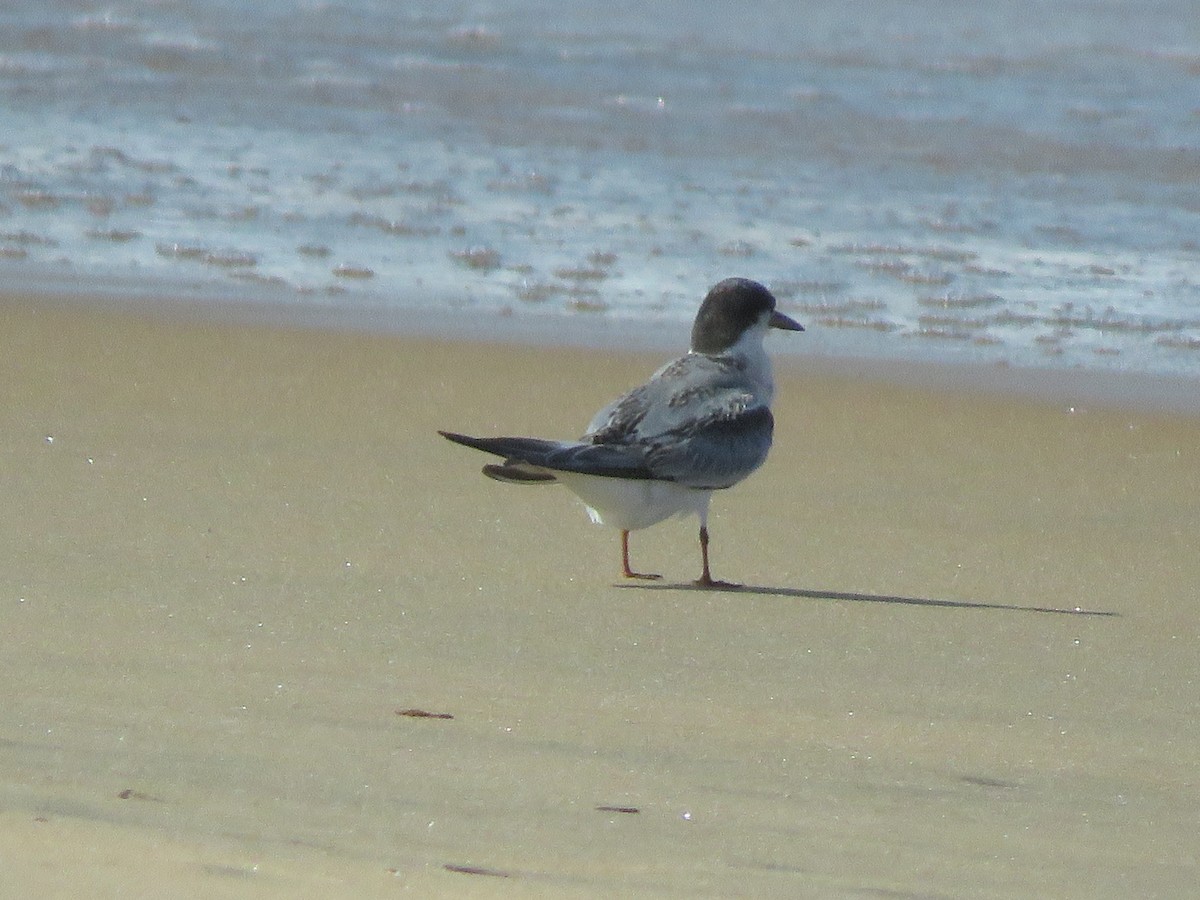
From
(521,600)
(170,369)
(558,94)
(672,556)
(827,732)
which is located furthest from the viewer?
(558,94)

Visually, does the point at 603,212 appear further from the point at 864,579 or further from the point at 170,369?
the point at 864,579

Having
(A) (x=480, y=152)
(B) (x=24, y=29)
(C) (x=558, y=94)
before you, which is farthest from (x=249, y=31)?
(A) (x=480, y=152)

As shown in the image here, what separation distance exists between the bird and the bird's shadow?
72mm

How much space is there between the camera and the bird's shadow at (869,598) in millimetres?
4578

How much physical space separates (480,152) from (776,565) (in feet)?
22.4

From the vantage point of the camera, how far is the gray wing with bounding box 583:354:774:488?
4.88m

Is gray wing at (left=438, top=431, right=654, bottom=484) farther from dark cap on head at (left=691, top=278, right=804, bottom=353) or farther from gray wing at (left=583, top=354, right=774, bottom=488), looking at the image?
dark cap on head at (left=691, top=278, right=804, bottom=353)

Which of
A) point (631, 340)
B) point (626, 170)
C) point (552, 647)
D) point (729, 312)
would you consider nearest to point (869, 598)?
point (552, 647)

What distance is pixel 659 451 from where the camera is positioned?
488 cm

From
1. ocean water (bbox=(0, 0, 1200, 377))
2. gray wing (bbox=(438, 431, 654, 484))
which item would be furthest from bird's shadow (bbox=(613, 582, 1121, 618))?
ocean water (bbox=(0, 0, 1200, 377))

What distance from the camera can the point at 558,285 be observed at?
27.5 ft

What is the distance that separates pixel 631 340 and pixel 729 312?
2176mm

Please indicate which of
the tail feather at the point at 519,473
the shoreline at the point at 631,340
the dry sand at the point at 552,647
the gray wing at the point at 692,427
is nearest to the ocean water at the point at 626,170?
the shoreline at the point at 631,340

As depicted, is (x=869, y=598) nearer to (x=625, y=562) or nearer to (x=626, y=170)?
(x=625, y=562)
